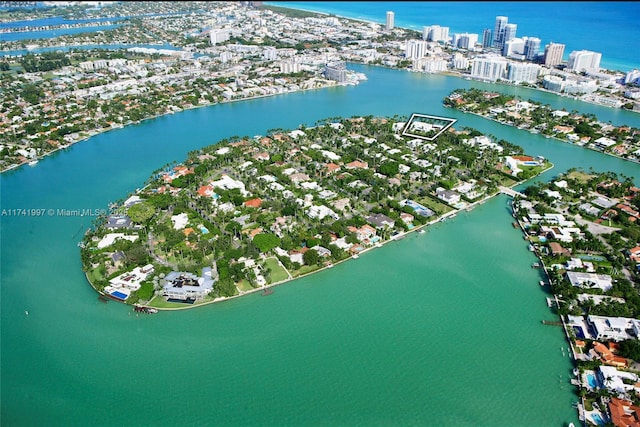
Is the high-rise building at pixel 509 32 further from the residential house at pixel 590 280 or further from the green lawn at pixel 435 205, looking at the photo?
the residential house at pixel 590 280

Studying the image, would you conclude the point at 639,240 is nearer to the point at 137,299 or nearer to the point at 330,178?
the point at 330,178

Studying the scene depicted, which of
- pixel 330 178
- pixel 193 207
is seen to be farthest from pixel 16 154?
pixel 330 178

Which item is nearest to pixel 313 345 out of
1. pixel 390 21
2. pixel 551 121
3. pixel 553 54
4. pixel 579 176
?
pixel 579 176

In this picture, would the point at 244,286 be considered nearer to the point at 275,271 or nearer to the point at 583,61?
the point at 275,271

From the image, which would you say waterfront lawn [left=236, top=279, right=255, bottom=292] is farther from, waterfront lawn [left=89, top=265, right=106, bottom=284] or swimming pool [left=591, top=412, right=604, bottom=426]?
swimming pool [left=591, top=412, right=604, bottom=426]

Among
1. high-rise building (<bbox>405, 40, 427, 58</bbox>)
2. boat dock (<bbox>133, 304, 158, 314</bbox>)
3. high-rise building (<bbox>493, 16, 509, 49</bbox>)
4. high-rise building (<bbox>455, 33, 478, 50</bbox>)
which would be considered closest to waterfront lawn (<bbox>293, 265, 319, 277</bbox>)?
boat dock (<bbox>133, 304, 158, 314</bbox>)

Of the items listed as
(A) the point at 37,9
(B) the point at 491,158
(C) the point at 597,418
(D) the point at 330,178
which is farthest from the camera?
(A) the point at 37,9

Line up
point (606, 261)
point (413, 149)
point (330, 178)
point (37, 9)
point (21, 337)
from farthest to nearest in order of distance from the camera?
point (37, 9)
point (413, 149)
point (330, 178)
point (606, 261)
point (21, 337)
